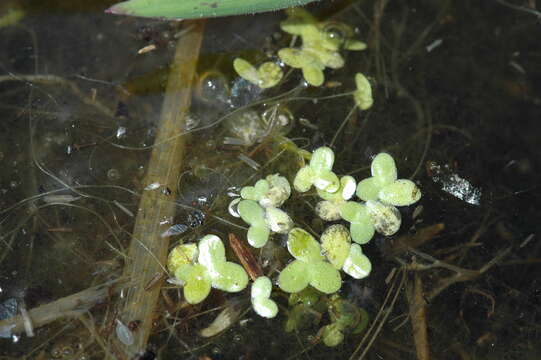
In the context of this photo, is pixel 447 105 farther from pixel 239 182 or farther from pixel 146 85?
pixel 146 85

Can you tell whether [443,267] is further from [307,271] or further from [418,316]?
[307,271]

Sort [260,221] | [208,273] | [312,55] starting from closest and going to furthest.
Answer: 1. [208,273]
2. [260,221]
3. [312,55]

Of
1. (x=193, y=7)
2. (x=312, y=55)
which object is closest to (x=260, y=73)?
(x=312, y=55)

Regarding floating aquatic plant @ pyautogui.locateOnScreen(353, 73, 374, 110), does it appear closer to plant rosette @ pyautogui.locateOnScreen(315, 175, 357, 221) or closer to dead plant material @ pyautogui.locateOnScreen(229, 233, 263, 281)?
plant rosette @ pyautogui.locateOnScreen(315, 175, 357, 221)

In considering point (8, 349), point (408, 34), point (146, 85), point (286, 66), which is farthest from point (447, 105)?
point (8, 349)

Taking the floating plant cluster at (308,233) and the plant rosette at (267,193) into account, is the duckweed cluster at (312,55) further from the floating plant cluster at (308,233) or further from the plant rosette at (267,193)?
the plant rosette at (267,193)

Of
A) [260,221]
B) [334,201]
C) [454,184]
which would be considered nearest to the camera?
[260,221]

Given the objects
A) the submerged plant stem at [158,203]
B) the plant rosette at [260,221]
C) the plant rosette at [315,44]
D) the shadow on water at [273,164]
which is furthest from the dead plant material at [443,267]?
the submerged plant stem at [158,203]
